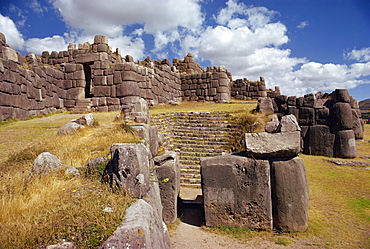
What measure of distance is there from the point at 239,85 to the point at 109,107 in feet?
41.5

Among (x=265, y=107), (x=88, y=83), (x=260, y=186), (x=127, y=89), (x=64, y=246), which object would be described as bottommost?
(x=260, y=186)

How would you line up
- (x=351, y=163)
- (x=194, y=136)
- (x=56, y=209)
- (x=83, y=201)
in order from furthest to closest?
(x=194, y=136) < (x=351, y=163) < (x=83, y=201) < (x=56, y=209)

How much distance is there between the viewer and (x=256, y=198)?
5109mm

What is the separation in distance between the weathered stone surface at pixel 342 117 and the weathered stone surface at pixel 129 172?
1046 centimetres

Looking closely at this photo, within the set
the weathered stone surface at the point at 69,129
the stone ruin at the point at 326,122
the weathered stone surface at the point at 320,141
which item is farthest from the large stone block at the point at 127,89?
the weathered stone surface at the point at 320,141

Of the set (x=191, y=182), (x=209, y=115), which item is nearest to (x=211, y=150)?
(x=191, y=182)

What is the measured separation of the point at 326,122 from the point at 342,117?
0.69 m

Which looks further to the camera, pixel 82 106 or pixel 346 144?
pixel 82 106

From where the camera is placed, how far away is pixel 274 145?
5.01 metres

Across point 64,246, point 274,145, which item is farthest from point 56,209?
point 274,145

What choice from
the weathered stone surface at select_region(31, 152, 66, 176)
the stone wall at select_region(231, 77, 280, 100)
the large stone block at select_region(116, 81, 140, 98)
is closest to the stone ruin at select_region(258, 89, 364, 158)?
the large stone block at select_region(116, 81, 140, 98)

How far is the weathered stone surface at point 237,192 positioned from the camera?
5086 mm

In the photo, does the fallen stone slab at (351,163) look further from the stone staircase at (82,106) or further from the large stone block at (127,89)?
the stone staircase at (82,106)

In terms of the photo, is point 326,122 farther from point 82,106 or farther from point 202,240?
point 82,106
